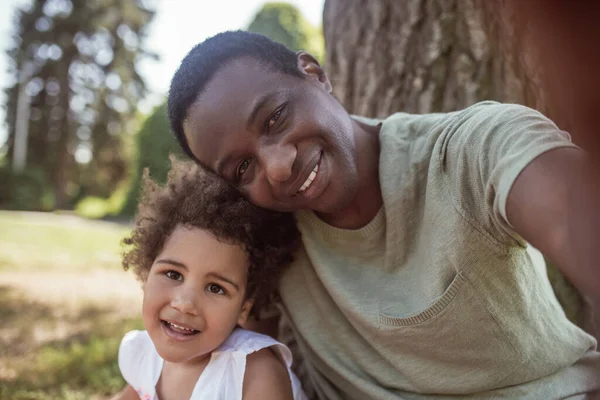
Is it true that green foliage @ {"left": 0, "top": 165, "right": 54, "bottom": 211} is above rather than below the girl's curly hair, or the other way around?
below

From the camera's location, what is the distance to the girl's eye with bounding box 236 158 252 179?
6.35 ft

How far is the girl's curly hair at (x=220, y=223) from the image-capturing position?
2109mm

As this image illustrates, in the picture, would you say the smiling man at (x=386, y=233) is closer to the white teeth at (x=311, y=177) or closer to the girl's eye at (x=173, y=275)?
the white teeth at (x=311, y=177)

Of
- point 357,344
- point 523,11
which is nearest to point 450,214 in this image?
point 357,344

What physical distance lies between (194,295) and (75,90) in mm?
27383

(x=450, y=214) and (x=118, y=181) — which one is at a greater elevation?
(x=450, y=214)

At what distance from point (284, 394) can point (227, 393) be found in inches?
7.6

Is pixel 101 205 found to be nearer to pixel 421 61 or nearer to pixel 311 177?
pixel 421 61

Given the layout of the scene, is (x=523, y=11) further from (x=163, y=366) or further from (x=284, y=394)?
(x=163, y=366)

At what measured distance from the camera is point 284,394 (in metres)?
2.04

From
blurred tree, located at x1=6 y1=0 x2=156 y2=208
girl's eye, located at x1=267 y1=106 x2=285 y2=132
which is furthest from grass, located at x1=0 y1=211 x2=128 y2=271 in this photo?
blurred tree, located at x1=6 y1=0 x2=156 y2=208

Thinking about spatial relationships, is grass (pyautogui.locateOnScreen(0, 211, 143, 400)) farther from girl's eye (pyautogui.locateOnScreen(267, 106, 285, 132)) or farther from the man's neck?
girl's eye (pyautogui.locateOnScreen(267, 106, 285, 132))

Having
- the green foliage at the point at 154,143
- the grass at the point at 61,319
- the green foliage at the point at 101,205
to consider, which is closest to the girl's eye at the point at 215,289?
the grass at the point at 61,319

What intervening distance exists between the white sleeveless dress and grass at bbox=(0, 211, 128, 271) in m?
4.67
